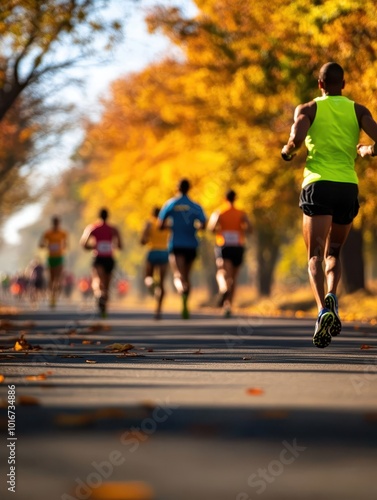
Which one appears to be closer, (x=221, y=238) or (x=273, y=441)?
(x=273, y=441)

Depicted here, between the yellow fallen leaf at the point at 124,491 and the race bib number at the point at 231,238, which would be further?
the race bib number at the point at 231,238

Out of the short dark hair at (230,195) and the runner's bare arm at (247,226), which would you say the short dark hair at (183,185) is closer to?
the short dark hair at (230,195)

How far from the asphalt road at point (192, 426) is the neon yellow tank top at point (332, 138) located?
1530mm

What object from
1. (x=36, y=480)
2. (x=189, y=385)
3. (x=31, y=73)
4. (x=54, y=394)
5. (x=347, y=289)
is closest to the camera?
(x=36, y=480)

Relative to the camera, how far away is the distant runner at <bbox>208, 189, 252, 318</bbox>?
20.5 metres

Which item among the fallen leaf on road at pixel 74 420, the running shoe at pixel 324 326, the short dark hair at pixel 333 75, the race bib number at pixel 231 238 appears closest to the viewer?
the fallen leaf on road at pixel 74 420

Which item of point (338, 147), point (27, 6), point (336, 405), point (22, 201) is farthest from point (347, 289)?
point (22, 201)

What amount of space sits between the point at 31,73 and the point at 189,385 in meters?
19.6

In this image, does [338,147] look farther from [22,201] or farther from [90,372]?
[22,201]

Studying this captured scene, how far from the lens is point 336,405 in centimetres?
621

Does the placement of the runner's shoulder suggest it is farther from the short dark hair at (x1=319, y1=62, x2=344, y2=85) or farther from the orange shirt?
the orange shirt

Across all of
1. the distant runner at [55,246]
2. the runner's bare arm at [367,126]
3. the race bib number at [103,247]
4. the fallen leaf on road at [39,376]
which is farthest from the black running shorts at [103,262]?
the fallen leaf on road at [39,376]

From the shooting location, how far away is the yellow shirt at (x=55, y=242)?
94.4ft

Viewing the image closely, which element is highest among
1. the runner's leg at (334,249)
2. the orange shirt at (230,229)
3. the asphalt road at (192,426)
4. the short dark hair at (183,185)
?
the short dark hair at (183,185)
